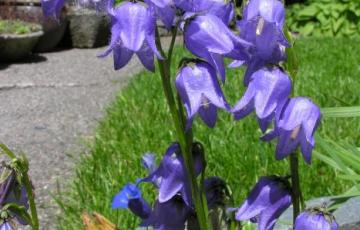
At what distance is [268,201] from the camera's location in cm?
113

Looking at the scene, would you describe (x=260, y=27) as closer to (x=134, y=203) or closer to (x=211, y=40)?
(x=211, y=40)

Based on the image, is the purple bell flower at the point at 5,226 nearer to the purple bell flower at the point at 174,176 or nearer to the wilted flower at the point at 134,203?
the purple bell flower at the point at 174,176

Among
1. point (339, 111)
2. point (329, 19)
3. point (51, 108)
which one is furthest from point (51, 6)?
point (329, 19)

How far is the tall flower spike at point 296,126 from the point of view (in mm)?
1032

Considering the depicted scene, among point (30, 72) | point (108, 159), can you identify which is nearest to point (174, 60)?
point (30, 72)

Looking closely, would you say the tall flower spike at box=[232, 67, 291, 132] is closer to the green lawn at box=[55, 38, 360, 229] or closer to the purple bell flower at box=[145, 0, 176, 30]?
the purple bell flower at box=[145, 0, 176, 30]

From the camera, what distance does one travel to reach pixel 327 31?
30.5 ft

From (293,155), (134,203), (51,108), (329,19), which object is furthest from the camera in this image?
(329,19)

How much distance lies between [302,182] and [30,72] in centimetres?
405

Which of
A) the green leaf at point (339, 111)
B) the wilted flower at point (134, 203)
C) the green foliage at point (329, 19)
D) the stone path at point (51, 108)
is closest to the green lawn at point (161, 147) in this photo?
the stone path at point (51, 108)

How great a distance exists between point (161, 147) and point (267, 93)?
2.02m

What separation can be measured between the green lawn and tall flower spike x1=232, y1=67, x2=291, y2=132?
108 cm

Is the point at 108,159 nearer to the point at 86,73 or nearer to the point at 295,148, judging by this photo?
the point at 295,148

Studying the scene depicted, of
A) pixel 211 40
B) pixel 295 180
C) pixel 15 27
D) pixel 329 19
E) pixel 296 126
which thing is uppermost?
pixel 211 40
